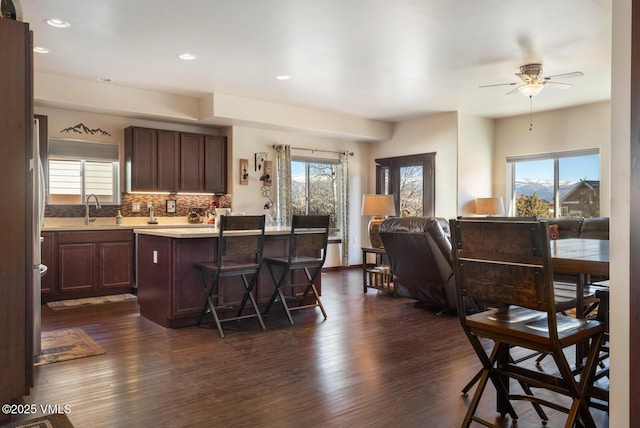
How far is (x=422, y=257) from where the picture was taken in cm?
475

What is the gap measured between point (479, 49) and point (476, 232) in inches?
126

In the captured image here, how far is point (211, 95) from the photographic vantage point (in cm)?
643

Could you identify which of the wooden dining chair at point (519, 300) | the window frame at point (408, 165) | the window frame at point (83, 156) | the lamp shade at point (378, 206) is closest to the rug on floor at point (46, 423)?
the wooden dining chair at point (519, 300)

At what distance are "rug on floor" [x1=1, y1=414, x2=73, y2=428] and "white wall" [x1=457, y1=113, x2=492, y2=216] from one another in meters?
6.41

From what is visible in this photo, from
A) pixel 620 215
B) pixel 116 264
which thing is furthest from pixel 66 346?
pixel 620 215

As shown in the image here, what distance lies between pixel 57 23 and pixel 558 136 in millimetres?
6871

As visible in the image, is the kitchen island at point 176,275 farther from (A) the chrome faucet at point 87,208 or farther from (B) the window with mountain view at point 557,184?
(B) the window with mountain view at point 557,184

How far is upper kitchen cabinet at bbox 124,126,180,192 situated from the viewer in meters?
6.34

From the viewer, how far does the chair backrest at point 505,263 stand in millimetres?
1896

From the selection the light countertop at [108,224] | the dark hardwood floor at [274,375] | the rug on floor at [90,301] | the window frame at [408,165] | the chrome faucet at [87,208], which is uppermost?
the window frame at [408,165]

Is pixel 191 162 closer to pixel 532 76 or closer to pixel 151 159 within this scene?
pixel 151 159

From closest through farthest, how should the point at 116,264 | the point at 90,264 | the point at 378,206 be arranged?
the point at 90,264, the point at 116,264, the point at 378,206

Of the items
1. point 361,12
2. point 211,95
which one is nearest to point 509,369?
point 361,12

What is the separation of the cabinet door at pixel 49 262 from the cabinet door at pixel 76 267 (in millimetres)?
64
